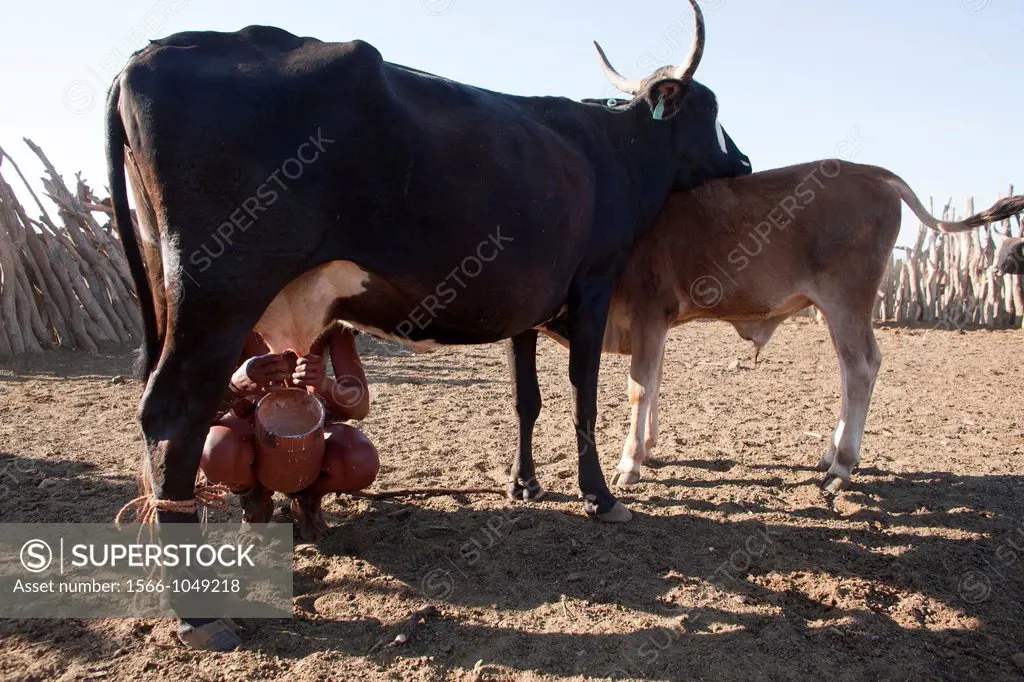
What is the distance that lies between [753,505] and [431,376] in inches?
169

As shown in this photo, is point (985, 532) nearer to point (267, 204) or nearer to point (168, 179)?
point (267, 204)

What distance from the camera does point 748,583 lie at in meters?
3.57

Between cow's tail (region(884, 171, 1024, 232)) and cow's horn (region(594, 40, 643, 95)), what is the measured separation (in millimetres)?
1770

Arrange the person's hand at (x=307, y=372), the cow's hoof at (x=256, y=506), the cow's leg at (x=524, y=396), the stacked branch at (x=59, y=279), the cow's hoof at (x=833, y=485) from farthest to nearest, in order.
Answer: the stacked branch at (x=59, y=279), the cow's hoof at (x=833, y=485), the cow's leg at (x=524, y=396), the cow's hoof at (x=256, y=506), the person's hand at (x=307, y=372)

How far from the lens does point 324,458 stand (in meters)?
3.65

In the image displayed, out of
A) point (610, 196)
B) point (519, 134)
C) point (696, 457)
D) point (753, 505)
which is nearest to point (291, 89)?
point (519, 134)

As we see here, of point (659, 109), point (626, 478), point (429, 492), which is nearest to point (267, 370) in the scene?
point (429, 492)

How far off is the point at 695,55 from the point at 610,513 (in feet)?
8.82

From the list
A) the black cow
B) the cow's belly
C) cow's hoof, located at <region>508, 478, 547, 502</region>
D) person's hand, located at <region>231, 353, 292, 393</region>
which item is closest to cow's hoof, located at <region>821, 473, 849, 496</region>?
cow's hoof, located at <region>508, 478, 547, 502</region>

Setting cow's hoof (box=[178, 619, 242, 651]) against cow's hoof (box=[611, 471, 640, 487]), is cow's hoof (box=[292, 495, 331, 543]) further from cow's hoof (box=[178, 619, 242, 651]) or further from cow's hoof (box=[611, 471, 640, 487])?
cow's hoof (box=[611, 471, 640, 487])

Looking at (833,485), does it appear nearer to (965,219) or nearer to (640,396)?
(640,396)

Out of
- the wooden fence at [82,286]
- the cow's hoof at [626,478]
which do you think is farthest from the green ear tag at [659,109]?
the wooden fence at [82,286]

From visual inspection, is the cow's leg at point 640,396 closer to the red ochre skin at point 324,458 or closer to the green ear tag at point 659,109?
the green ear tag at point 659,109

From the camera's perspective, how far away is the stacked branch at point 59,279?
30.0 feet
